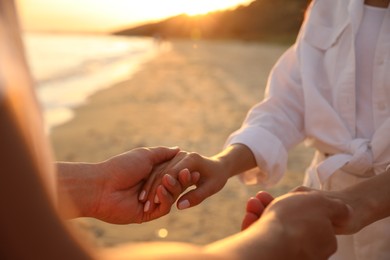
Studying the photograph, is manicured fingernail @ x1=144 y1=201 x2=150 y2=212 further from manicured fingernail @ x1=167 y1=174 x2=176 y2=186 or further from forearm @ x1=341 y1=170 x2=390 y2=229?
forearm @ x1=341 y1=170 x2=390 y2=229

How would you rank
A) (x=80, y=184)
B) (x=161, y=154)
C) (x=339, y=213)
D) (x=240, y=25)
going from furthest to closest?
(x=240, y=25)
(x=161, y=154)
(x=80, y=184)
(x=339, y=213)

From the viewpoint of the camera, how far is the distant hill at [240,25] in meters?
44.1

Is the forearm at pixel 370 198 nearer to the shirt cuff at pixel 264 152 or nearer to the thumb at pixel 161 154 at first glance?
the shirt cuff at pixel 264 152

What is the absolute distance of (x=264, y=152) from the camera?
1786mm

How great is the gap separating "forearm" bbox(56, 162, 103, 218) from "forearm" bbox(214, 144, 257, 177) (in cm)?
44

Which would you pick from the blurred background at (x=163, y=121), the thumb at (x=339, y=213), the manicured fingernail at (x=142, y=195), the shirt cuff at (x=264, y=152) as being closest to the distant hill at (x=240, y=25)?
the blurred background at (x=163, y=121)

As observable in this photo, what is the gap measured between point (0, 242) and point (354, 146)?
4.39 feet

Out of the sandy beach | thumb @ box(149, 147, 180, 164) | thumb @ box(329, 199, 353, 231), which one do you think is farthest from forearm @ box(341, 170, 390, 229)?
the sandy beach

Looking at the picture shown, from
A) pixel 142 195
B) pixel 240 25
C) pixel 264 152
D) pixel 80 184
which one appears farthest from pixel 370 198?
pixel 240 25

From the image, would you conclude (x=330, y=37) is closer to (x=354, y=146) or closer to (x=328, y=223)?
(x=354, y=146)

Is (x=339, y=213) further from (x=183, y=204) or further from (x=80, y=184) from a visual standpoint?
(x=80, y=184)

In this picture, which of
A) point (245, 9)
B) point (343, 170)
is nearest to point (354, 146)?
point (343, 170)

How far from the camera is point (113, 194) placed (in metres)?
1.55

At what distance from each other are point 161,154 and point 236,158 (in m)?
0.28
